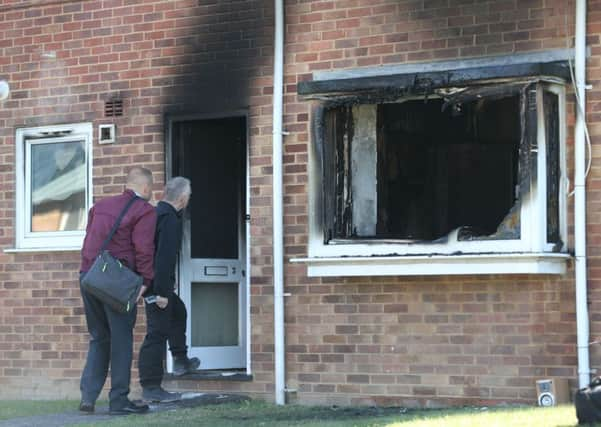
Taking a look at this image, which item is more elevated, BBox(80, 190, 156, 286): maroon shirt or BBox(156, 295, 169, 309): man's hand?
BBox(80, 190, 156, 286): maroon shirt

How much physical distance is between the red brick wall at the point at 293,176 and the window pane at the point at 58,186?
0.77ft

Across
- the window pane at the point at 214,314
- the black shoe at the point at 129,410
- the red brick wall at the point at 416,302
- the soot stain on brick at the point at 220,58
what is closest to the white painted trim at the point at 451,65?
the red brick wall at the point at 416,302

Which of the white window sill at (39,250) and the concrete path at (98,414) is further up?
the white window sill at (39,250)

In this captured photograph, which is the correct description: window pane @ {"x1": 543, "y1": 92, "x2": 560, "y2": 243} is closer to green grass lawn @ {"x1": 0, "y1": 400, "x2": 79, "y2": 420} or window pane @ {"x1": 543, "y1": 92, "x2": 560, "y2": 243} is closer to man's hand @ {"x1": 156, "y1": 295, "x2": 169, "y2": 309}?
man's hand @ {"x1": 156, "y1": 295, "x2": 169, "y2": 309}

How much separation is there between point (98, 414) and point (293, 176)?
251cm

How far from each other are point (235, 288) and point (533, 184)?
386cm

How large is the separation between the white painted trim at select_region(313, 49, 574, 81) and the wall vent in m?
1.98

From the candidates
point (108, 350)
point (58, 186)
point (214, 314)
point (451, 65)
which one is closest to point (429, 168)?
point (451, 65)

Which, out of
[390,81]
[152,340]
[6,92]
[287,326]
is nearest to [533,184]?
[390,81]

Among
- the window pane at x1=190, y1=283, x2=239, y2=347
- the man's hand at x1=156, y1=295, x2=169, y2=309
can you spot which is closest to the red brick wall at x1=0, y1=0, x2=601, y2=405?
the window pane at x1=190, y1=283, x2=239, y2=347

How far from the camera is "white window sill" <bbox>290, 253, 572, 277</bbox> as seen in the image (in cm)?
1009

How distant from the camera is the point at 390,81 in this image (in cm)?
1073

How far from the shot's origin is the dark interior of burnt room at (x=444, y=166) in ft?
37.2

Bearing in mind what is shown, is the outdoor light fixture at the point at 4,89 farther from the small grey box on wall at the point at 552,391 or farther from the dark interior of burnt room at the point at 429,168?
the small grey box on wall at the point at 552,391
